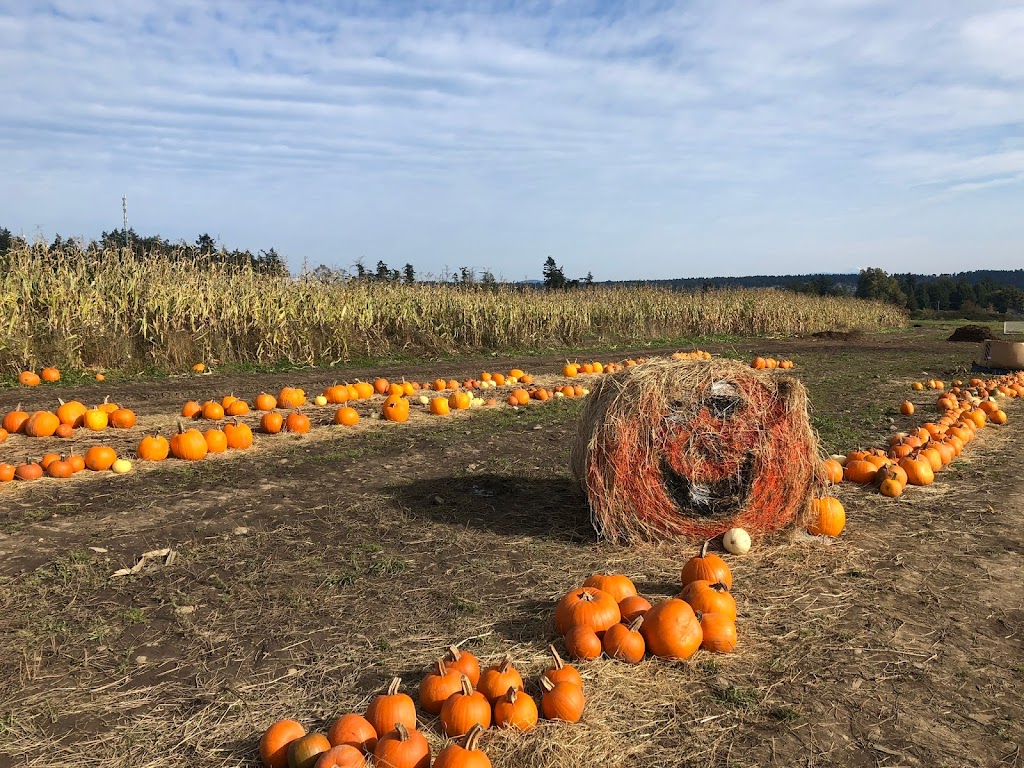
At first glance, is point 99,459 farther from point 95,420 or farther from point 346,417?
point 346,417

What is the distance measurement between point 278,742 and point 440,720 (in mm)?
697

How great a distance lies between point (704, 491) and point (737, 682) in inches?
85.3

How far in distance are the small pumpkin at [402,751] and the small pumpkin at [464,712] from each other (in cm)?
22

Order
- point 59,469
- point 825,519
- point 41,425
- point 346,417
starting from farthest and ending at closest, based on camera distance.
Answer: point 346,417 < point 41,425 < point 59,469 < point 825,519

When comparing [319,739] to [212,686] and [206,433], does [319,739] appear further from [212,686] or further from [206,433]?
[206,433]

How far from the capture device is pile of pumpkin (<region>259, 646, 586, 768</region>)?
2.73 meters

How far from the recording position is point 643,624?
390cm

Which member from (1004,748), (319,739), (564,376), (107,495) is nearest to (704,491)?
(1004,748)

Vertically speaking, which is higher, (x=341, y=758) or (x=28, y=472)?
(x=28, y=472)

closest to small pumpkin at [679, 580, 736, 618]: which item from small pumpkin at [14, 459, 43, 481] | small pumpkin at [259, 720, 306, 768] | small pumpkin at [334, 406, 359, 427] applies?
small pumpkin at [259, 720, 306, 768]

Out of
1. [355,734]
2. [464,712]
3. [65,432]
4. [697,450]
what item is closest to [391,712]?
[355,734]

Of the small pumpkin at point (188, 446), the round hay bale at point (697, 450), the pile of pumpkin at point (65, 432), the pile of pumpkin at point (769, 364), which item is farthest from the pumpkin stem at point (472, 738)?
the pile of pumpkin at point (769, 364)

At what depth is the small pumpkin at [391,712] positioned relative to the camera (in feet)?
9.66

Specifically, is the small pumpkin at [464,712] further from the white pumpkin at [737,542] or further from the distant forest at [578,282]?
the distant forest at [578,282]
